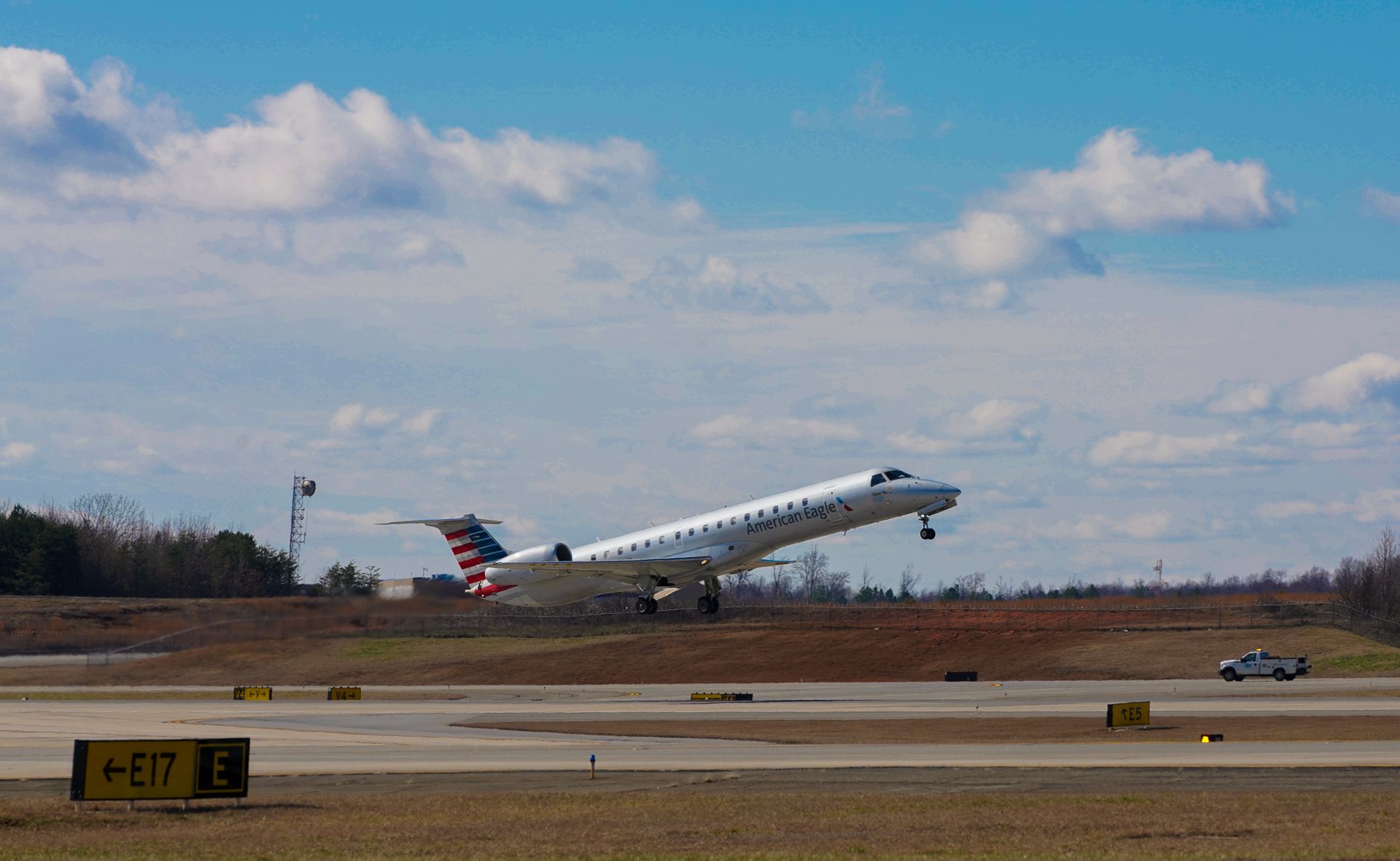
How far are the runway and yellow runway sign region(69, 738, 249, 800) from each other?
20.8 ft

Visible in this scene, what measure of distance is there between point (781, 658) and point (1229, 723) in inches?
1971

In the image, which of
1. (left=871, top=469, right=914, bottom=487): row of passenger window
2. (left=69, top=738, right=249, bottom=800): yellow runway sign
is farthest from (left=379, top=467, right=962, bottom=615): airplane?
(left=69, top=738, right=249, bottom=800): yellow runway sign

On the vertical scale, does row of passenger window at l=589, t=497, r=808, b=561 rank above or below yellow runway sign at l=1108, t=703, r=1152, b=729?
above

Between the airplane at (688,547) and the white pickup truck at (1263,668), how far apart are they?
25.2 m

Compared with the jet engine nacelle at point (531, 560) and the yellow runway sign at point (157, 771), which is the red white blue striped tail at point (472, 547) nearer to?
the jet engine nacelle at point (531, 560)

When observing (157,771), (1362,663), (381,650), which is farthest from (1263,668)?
(157,771)

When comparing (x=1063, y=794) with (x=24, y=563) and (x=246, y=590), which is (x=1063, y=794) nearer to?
(x=246, y=590)

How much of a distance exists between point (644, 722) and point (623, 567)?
493 inches

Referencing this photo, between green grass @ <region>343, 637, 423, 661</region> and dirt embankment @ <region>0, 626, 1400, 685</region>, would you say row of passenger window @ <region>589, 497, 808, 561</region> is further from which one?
green grass @ <region>343, 637, 423, 661</region>

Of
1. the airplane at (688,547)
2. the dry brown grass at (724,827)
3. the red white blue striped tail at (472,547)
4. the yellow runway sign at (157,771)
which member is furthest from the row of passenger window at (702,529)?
the yellow runway sign at (157,771)

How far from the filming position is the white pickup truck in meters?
72.3

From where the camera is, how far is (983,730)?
152 ft

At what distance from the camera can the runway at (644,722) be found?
36.9 m

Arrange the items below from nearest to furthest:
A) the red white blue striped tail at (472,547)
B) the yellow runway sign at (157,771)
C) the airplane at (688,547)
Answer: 1. the yellow runway sign at (157,771)
2. the airplane at (688,547)
3. the red white blue striped tail at (472,547)
